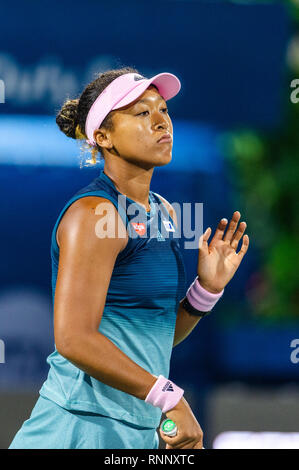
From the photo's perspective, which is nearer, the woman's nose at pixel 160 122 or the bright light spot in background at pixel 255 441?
the woman's nose at pixel 160 122

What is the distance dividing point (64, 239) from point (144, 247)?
0.82ft

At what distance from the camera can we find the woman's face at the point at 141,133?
7.60 ft

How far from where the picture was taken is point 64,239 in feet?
6.94

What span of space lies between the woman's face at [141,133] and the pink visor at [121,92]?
30mm

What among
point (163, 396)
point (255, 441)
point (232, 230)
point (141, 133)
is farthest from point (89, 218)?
point (255, 441)

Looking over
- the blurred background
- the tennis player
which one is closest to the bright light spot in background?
the blurred background

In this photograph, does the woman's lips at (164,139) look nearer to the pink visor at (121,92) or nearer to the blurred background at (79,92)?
the pink visor at (121,92)

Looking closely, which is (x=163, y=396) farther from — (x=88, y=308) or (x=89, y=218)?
(x=89, y=218)

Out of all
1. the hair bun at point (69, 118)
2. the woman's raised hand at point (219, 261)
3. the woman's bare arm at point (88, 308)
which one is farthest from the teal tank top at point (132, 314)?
the hair bun at point (69, 118)

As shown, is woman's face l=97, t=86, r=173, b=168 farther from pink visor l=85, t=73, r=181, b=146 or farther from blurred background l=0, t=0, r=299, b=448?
blurred background l=0, t=0, r=299, b=448

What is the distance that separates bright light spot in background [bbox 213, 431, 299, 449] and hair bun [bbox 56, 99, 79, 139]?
2.64m

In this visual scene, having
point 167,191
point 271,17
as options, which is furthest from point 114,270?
point 271,17

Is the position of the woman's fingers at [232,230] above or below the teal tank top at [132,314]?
above

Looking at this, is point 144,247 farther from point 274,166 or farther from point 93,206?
point 274,166
